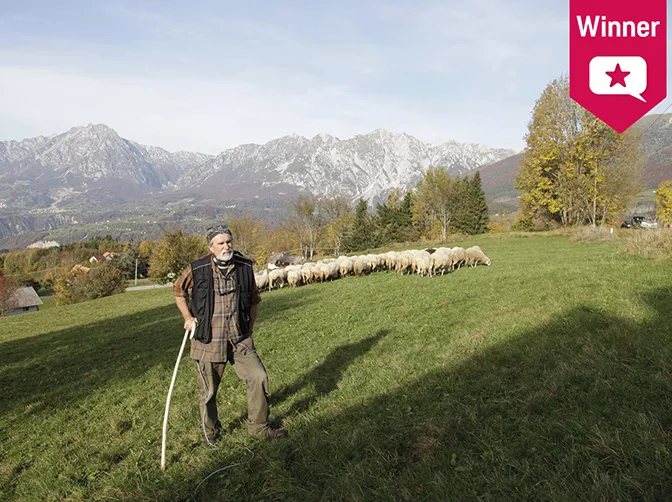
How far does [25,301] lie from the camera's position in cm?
8000

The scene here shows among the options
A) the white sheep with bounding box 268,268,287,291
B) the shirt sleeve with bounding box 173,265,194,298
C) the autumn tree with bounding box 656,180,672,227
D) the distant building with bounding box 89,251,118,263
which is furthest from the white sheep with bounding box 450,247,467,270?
the distant building with bounding box 89,251,118,263

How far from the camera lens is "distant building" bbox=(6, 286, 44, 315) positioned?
7744 cm

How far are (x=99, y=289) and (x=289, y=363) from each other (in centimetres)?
5339

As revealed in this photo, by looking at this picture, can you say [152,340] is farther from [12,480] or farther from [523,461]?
[523,461]

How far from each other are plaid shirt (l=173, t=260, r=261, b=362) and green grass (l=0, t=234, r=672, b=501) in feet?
4.03

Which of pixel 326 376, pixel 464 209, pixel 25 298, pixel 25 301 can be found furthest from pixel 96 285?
pixel 464 209

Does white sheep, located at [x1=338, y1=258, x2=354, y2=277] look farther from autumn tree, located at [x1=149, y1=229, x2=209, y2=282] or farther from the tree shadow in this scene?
autumn tree, located at [x1=149, y1=229, x2=209, y2=282]

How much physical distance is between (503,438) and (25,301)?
100m

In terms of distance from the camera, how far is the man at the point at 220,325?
5.10 m

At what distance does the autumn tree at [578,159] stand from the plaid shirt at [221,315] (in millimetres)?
37875

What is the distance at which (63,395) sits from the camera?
8625 mm

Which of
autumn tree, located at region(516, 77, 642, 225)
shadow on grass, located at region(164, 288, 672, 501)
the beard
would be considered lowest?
shadow on grass, located at region(164, 288, 672, 501)

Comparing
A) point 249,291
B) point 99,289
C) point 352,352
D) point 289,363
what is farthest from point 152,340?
point 99,289

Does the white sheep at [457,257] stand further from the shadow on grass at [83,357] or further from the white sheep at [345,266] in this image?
the shadow on grass at [83,357]
